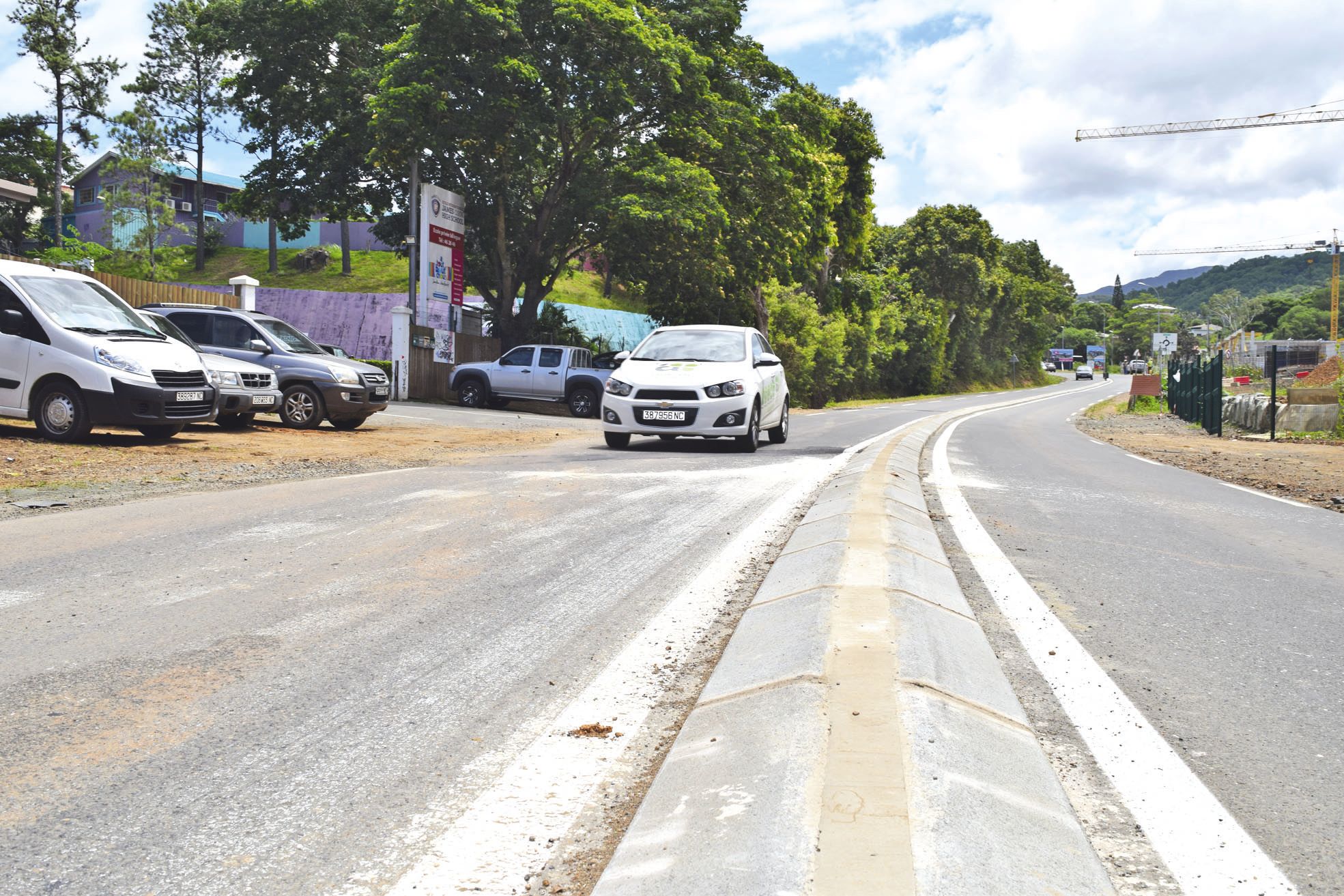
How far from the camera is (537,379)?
25969mm

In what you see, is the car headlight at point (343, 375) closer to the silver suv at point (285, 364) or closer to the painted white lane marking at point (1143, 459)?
the silver suv at point (285, 364)

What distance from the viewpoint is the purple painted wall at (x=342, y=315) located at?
155 ft

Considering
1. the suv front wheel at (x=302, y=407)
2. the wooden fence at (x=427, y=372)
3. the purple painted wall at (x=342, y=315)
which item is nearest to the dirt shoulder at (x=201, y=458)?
the suv front wheel at (x=302, y=407)

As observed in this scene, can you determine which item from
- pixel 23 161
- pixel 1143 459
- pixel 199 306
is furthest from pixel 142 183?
pixel 1143 459

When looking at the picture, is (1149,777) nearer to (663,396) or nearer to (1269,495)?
(1269,495)

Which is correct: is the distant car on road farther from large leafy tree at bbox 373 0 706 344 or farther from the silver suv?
large leafy tree at bbox 373 0 706 344

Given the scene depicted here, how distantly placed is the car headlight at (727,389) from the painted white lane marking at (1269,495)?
18.6 ft

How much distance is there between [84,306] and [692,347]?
24.8ft

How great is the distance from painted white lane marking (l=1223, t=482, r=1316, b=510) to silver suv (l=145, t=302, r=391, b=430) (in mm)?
12147

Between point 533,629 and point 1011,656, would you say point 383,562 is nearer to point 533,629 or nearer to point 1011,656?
point 533,629

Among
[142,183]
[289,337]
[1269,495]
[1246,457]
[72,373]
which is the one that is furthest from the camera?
[142,183]

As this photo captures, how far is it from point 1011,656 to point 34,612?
12.9ft

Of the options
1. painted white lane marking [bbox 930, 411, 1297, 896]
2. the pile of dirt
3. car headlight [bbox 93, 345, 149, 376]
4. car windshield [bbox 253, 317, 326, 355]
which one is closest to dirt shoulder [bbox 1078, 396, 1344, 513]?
the pile of dirt

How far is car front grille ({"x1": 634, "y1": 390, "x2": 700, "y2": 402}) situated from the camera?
45.2 ft
